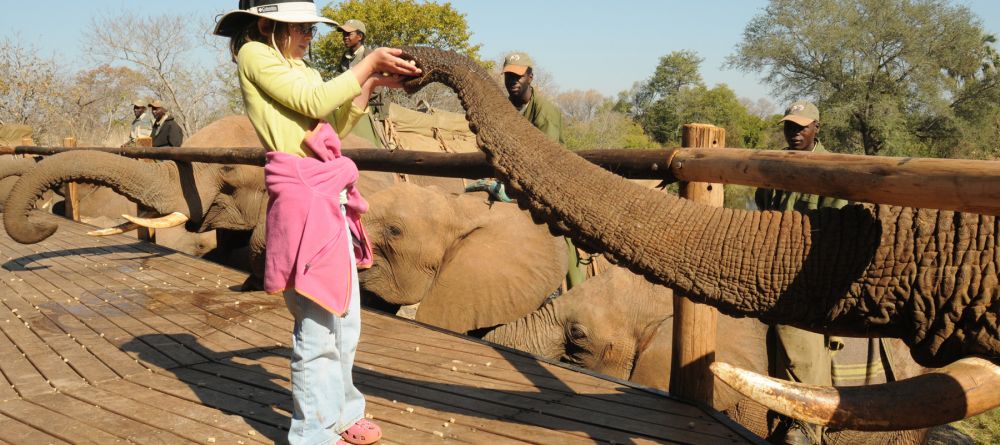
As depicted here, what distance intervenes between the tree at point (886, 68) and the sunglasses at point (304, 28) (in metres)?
28.5

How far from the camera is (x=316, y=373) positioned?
9.25 feet

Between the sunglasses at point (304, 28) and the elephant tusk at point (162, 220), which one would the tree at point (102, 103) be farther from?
the sunglasses at point (304, 28)

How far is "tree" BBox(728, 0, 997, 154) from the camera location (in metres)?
29.1

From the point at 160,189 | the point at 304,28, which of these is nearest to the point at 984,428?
the point at 304,28

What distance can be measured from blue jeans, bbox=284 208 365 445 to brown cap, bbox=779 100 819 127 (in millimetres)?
3062

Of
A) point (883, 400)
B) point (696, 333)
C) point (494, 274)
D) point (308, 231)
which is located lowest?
point (494, 274)

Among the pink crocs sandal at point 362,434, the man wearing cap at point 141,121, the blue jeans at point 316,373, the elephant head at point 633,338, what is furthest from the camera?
the man wearing cap at point 141,121

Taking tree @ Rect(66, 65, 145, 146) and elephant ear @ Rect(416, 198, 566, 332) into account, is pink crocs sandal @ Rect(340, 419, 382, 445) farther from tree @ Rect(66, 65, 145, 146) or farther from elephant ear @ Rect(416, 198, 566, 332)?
tree @ Rect(66, 65, 145, 146)

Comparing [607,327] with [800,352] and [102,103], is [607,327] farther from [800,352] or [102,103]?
[102,103]

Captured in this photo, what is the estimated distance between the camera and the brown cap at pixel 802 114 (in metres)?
4.88

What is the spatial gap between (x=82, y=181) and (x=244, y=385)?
12.1ft

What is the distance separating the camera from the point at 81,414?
329 cm

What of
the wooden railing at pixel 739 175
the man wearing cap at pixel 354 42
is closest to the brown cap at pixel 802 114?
the wooden railing at pixel 739 175

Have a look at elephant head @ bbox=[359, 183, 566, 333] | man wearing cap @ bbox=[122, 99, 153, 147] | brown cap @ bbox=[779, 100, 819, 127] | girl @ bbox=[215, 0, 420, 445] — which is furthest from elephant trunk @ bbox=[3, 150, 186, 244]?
man wearing cap @ bbox=[122, 99, 153, 147]
